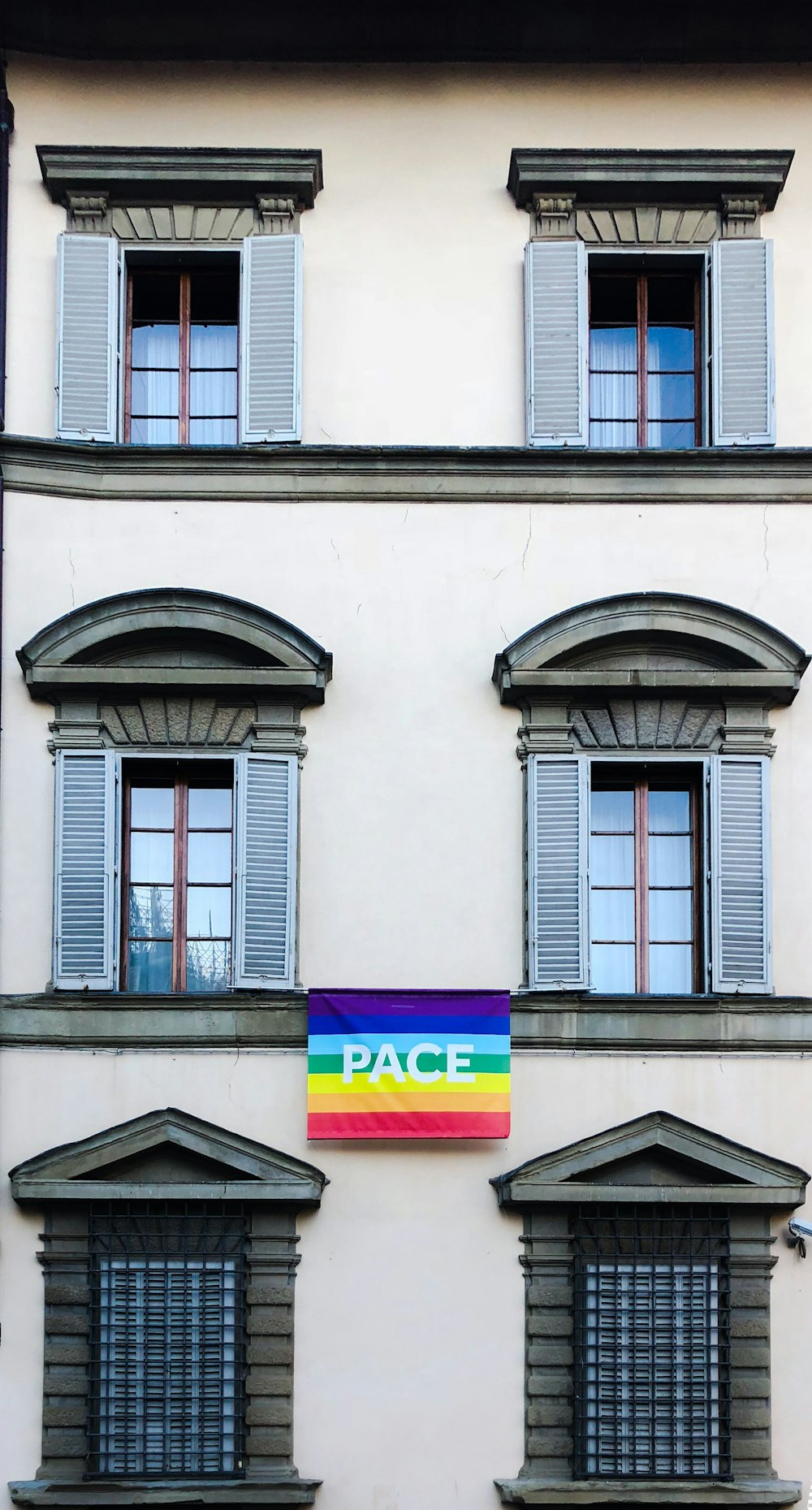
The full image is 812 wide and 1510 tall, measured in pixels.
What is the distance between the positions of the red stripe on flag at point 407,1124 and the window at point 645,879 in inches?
46.9

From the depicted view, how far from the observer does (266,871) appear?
11.6 meters

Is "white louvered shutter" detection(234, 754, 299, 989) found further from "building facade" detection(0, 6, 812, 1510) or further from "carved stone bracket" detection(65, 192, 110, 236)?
"carved stone bracket" detection(65, 192, 110, 236)

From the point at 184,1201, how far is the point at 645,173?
7.78 m

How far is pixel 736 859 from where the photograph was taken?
1163 cm

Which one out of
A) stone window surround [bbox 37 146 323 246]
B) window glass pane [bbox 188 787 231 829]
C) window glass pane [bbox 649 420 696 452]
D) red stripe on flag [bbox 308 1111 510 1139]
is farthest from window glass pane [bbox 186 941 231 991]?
stone window surround [bbox 37 146 323 246]

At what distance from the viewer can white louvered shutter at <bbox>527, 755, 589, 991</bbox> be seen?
453 inches

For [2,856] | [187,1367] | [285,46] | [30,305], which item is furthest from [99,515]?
[187,1367]

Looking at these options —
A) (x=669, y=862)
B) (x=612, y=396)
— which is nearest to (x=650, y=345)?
(x=612, y=396)

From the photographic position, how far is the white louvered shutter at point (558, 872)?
11.5m

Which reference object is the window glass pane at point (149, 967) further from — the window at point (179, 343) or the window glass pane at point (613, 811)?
the window at point (179, 343)

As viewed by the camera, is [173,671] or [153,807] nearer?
[173,671]

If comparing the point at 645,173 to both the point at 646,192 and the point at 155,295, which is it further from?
the point at 155,295

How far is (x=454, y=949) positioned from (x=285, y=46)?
6615 millimetres

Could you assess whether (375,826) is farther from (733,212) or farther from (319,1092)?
(733,212)
